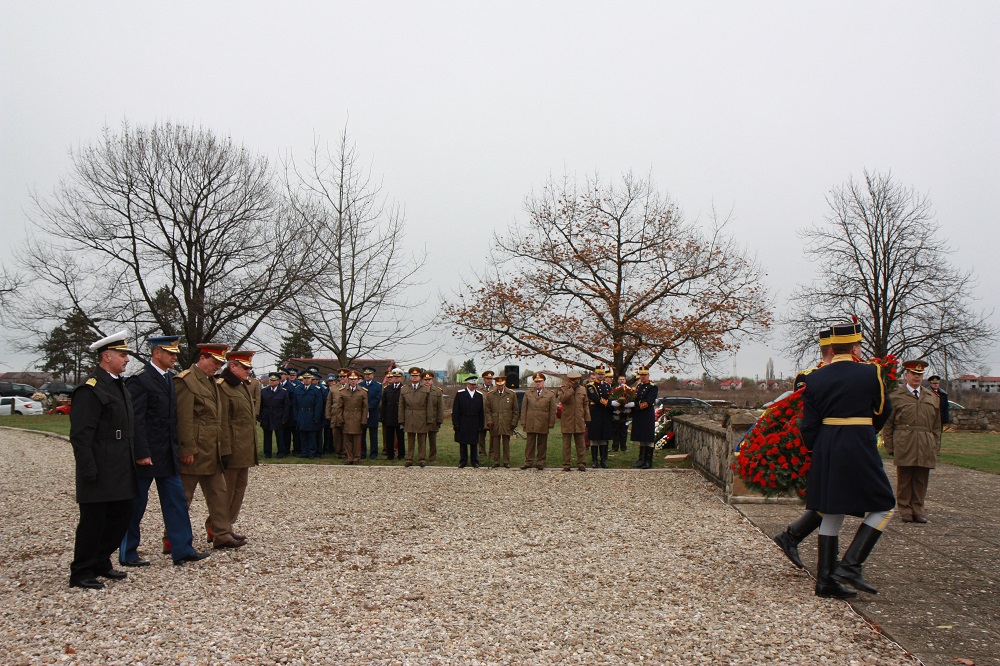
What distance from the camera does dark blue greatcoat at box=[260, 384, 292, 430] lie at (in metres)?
17.0

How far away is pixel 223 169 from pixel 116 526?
71.6ft

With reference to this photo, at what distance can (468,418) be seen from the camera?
49.1 ft

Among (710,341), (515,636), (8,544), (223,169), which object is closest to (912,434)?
(515,636)

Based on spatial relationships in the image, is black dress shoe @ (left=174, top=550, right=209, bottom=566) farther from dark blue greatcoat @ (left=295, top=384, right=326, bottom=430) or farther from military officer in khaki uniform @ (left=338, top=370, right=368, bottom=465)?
dark blue greatcoat @ (left=295, top=384, right=326, bottom=430)

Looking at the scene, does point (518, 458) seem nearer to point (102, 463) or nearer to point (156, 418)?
point (156, 418)

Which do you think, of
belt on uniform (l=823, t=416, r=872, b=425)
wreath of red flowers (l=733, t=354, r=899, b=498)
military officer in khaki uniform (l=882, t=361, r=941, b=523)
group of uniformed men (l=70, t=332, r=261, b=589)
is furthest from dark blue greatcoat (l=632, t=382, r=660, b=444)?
belt on uniform (l=823, t=416, r=872, b=425)

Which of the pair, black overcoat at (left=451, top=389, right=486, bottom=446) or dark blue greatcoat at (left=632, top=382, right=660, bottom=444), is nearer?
dark blue greatcoat at (left=632, top=382, right=660, bottom=444)

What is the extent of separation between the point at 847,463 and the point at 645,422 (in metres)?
9.49

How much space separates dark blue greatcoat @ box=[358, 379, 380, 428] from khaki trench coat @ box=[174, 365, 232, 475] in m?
9.61

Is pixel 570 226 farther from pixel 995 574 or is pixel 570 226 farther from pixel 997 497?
pixel 995 574

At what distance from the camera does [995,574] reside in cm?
616

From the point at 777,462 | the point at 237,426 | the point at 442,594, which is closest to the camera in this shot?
the point at 442,594

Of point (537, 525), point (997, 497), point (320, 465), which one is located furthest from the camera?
point (320, 465)

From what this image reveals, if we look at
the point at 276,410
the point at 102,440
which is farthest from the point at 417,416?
the point at 102,440
